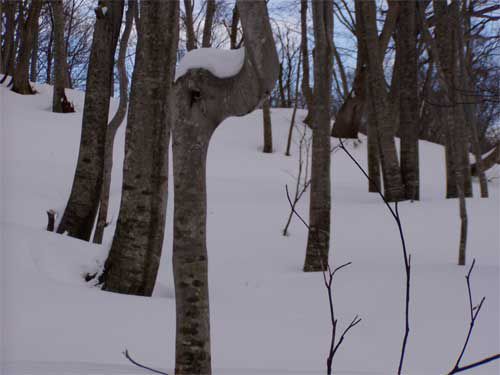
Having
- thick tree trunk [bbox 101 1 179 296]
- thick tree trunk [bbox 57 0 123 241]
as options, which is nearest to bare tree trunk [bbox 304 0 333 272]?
thick tree trunk [bbox 101 1 179 296]

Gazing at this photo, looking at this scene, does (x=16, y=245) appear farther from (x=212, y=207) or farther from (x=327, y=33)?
(x=212, y=207)

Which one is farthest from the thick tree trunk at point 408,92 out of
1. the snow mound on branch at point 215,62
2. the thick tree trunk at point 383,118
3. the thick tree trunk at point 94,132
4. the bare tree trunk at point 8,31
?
the bare tree trunk at point 8,31

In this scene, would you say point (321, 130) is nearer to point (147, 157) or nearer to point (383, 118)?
point (147, 157)

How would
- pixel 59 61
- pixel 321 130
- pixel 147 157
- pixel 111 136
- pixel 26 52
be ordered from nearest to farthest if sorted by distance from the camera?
pixel 147 157 < pixel 321 130 < pixel 111 136 < pixel 59 61 < pixel 26 52

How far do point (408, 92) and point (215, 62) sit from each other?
34.4 feet

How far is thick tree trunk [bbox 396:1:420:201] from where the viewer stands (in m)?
11.3

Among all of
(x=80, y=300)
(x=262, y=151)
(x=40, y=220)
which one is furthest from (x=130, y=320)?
(x=262, y=151)

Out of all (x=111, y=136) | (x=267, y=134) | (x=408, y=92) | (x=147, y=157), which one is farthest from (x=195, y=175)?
(x=267, y=134)

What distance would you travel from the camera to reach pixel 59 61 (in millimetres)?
14734

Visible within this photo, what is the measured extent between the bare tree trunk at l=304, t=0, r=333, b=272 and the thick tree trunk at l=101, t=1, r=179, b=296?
87.4 inches

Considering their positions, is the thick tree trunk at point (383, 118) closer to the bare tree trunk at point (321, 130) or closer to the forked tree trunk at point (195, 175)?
the bare tree trunk at point (321, 130)

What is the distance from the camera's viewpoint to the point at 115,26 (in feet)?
21.6

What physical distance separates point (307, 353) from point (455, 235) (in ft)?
19.0

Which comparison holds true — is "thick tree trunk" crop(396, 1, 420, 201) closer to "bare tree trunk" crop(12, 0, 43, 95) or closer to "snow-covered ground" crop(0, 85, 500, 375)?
"snow-covered ground" crop(0, 85, 500, 375)
